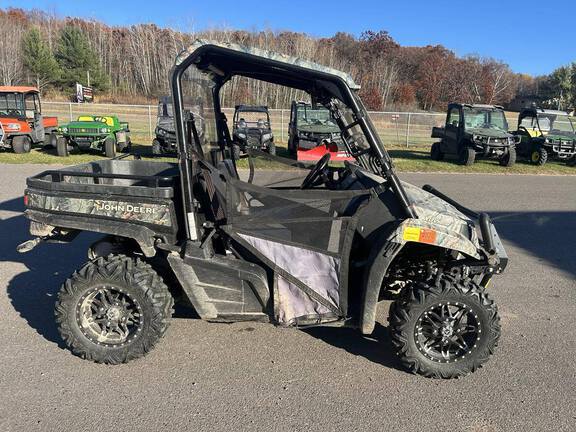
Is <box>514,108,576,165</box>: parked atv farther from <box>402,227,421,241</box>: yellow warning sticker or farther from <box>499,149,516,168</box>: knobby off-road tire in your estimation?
<box>402,227,421,241</box>: yellow warning sticker

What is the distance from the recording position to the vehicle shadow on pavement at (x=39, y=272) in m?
4.01

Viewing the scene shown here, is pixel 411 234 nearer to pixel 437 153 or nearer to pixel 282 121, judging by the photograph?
pixel 437 153

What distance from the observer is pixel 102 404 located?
9.58ft

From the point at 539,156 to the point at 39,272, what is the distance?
1706 cm

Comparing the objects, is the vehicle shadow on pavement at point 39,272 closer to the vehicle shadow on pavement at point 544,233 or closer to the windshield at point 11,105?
the vehicle shadow on pavement at point 544,233

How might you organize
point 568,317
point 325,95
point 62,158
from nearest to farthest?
1. point 325,95
2. point 568,317
3. point 62,158

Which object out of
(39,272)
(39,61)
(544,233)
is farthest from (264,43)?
(39,272)

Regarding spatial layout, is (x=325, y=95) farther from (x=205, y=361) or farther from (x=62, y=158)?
(x=62, y=158)

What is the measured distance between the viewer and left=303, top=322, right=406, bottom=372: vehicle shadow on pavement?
3510mm

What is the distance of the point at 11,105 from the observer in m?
17.4

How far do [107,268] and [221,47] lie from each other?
169cm

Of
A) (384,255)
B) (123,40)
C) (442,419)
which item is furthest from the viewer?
(123,40)

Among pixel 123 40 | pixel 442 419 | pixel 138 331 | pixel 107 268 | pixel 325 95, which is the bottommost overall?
pixel 442 419

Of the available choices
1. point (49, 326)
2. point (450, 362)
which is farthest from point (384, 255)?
point (49, 326)
